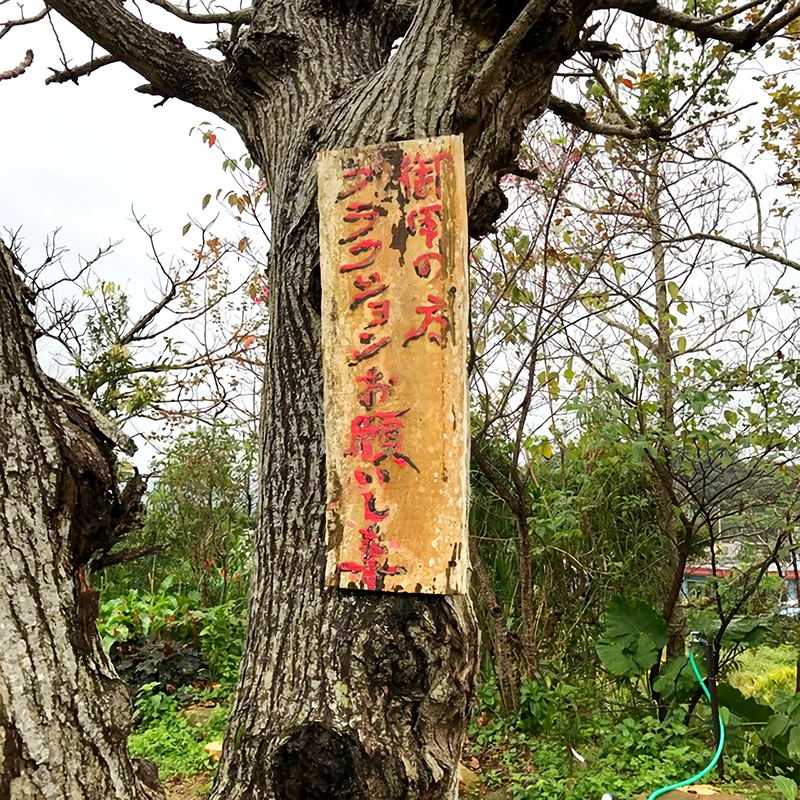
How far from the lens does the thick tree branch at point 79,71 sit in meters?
2.64

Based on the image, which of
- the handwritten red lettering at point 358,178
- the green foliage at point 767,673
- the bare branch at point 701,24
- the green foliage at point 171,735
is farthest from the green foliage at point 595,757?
the bare branch at point 701,24

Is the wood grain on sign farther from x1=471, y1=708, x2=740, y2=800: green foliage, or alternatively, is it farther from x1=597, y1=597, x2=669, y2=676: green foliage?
x1=597, y1=597, x2=669, y2=676: green foliage

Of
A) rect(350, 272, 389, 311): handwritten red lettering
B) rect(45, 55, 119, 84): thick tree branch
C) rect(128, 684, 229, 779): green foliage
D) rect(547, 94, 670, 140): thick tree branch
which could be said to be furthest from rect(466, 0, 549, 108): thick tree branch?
rect(128, 684, 229, 779): green foliage

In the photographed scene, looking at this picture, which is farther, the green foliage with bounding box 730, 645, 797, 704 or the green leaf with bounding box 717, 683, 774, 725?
the green foliage with bounding box 730, 645, 797, 704

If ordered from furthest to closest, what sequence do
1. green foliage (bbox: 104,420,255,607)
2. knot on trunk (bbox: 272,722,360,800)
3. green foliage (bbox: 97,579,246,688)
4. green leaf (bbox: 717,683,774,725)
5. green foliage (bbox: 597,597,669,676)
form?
green foliage (bbox: 104,420,255,607), green foliage (bbox: 97,579,246,688), green foliage (bbox: 597,597,669,676), green leaf (bbox: 717,683,774,725), knot on trunk (bbox: 272,722,360,800)

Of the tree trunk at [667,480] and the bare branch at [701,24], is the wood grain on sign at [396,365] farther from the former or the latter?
the tree trunk at [667,480]

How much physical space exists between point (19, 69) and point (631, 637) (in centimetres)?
310

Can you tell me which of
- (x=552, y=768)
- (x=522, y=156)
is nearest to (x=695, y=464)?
(x=552, y=768)

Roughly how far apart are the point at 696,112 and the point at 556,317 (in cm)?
94

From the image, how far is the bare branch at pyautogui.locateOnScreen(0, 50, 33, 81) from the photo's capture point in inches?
88.8

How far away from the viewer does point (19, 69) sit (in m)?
2.33

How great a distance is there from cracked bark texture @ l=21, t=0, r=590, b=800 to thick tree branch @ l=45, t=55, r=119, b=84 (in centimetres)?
44

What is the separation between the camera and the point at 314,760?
1.20 m

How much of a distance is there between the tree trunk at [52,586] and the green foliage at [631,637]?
89.2 inches
